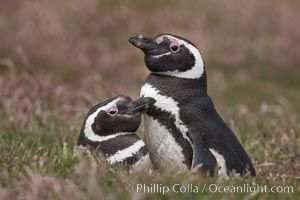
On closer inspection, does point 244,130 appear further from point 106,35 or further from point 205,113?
point 106,35

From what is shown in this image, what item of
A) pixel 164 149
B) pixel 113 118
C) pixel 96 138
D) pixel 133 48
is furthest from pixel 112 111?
pixel 133 48

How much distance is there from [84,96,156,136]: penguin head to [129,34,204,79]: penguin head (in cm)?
32

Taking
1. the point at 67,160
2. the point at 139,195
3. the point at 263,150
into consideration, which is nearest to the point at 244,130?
the point at 263,150

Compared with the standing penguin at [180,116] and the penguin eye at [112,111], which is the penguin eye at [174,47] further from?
the penguin eye at [112,111]

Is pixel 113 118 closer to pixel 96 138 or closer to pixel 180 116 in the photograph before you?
pixel 96 138

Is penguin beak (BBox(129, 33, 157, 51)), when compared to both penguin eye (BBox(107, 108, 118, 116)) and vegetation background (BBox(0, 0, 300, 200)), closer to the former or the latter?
penguin eye (BBox(107, 108, 118, 116))

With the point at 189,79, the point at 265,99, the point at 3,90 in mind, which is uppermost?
the point at 189,79

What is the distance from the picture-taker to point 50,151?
19.9ft

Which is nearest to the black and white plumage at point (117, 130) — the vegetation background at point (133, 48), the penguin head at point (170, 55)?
A: the penguin head at point (170, 55)

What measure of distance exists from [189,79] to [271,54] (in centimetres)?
1054

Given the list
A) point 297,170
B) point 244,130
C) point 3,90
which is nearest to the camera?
point 297,170

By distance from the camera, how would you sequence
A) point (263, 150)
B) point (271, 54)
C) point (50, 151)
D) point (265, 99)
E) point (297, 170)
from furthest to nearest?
point (271, 54) < point (265, 99) < point (263, 150) < point (297, 170) < point (50, 151)

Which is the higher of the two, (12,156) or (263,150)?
(12,156)

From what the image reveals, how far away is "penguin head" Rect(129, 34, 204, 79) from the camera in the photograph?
622 cm
